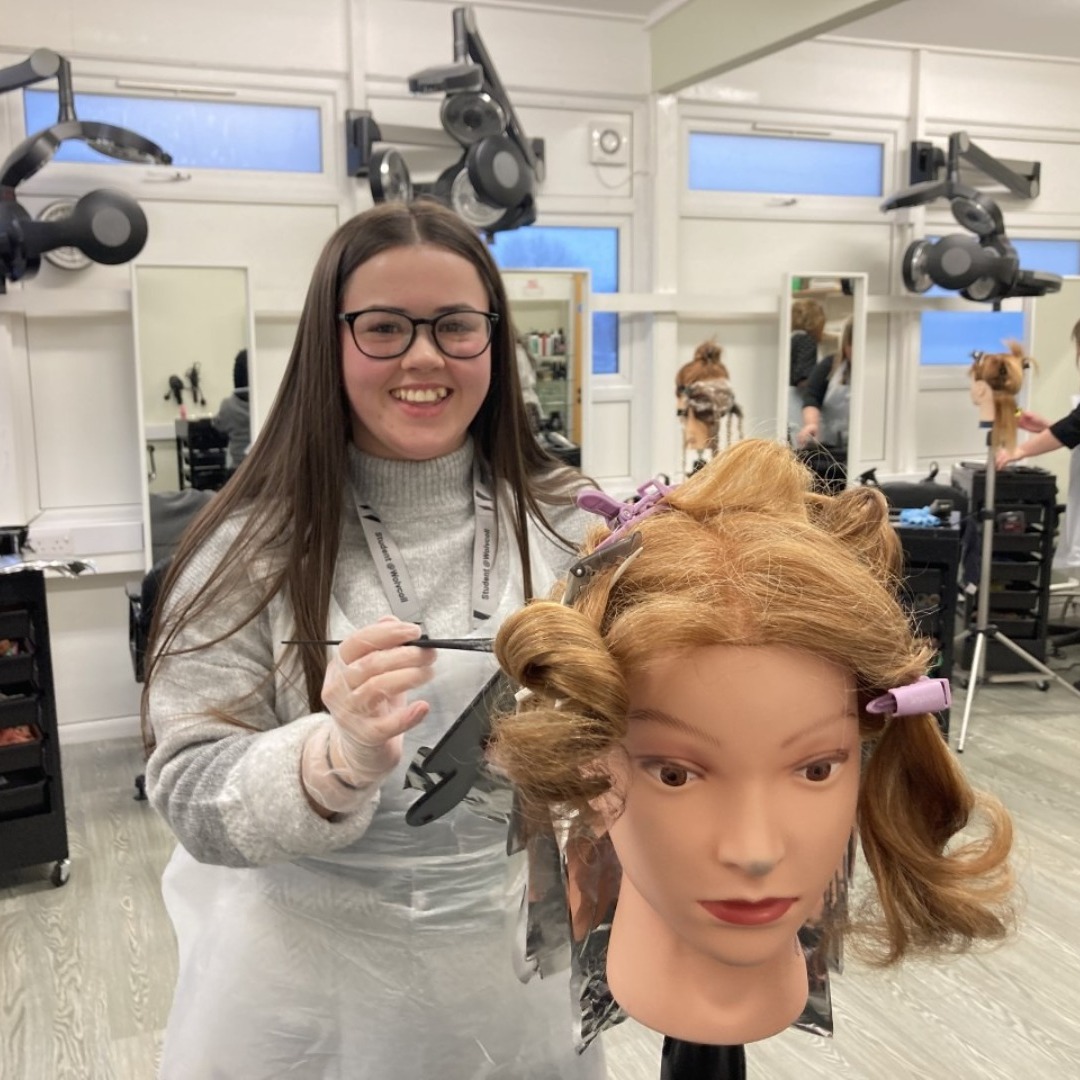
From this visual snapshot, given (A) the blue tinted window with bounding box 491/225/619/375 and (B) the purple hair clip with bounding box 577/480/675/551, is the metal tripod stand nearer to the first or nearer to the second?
(A) the blue tinted window with bounding box 491/225/619/375

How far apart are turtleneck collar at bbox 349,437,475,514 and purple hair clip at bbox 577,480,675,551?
0.95 feet

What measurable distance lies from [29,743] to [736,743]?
244cm

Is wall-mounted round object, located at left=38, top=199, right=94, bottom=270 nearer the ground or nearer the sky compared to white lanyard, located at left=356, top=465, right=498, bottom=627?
nearer the sky

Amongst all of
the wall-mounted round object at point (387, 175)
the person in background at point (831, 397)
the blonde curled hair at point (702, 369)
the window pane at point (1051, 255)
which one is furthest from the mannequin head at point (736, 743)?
the window pane at point (1051, 255)

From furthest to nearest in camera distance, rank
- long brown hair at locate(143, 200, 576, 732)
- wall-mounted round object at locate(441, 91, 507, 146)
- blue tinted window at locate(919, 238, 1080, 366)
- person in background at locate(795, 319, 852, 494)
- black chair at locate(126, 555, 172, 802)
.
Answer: blue tinted window at locate(919, 238, 1080, 366) → person in background at locate(795, 319, 852, 494) → wall-mounted round object at locate(441, 91, 507, 146) → black chair at locate(126, 555, 172, 802) → long brown hair at locate(143, 200, 576, 732)

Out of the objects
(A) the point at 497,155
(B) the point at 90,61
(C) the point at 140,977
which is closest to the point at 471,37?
(A) the point at 497,155

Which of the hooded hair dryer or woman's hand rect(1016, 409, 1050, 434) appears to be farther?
woman's hand rect(1016, 409, 1050, 434)

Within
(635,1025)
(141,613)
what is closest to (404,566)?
(635,1025)

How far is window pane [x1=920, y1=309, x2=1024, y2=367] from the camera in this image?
5016 mm

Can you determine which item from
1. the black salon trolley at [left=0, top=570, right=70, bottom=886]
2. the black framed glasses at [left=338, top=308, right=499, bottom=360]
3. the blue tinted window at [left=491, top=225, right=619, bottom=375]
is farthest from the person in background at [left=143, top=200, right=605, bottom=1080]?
the blue tinted window at [left=491, top=225, right=619, bottom=375]

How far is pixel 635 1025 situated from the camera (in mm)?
2234

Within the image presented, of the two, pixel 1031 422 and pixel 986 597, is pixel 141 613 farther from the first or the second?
pixel 1031 422

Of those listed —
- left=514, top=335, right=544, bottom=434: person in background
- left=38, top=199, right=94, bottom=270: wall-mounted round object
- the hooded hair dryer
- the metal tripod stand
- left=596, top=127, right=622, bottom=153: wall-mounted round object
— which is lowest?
the metal tripod stand

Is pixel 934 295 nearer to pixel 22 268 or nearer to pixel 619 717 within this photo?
pixel 22 268
